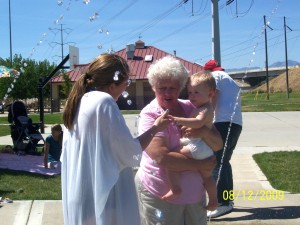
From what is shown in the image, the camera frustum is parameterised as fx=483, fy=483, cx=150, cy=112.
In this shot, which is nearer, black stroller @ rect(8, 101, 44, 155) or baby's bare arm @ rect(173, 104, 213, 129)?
baby's bare arm @ rect(173, 104, 213, 129)

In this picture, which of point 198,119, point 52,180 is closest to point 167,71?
point 198,119

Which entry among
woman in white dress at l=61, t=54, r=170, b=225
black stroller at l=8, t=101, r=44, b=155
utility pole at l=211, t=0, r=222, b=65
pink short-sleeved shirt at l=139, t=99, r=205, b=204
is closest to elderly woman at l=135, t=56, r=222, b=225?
pink short-sleeved shirt at l=139, t=99, r=205, b=204

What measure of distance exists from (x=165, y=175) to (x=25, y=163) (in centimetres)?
682

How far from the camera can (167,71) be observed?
3.05 meters

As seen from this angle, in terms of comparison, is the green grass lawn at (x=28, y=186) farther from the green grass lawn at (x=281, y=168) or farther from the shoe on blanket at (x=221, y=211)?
the green grass lawn at (x=281, y=168)

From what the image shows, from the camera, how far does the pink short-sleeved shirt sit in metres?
3.10

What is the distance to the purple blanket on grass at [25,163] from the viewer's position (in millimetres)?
8586

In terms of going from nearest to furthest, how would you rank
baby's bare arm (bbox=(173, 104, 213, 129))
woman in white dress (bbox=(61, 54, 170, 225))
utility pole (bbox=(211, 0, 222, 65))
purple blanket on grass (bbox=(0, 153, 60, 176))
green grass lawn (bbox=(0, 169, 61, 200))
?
woman in white dress (bbox=(61, 54, 170, 225)), baby's bare arm (bbox=(173, 104, 213, 129)), green grass lawn (bbox=(0, 169, 61, 200)), purple blanket on grass (bbox=(0, 153, 60, 176)), utility pole (bbox=(211, 0, 222, 65))

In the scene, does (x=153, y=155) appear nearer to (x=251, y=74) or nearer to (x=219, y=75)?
(x=219, y=75)

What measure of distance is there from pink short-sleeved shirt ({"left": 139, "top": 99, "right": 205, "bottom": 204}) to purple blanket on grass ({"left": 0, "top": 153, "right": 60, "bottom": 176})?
210 inches

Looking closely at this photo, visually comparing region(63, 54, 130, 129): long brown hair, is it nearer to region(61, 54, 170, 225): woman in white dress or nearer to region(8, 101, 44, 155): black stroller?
region(61, 54, 170, 225): woman in white dress

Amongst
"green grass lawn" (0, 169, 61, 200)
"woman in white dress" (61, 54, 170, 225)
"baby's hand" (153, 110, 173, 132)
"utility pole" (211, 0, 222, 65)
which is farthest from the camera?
"utility pole" (211, 0, 222, 65)

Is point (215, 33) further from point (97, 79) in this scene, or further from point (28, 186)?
point (97, 79)

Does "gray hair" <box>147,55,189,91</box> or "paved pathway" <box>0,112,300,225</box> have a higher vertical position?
"gray hair" <box>147,55,189,91</box>
